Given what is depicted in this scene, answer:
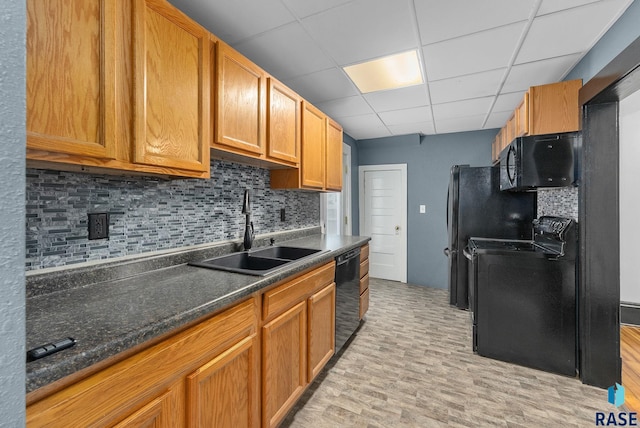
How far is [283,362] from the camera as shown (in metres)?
1.46

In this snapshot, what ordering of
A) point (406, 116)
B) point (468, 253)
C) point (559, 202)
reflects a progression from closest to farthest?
point (559, 202), point (468, 253), point (406, 116)

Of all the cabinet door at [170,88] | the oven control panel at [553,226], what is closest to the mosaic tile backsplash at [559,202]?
the oven control panel at [553,226]

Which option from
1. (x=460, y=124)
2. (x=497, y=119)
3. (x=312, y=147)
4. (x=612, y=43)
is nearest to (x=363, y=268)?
(x=312, y=147)

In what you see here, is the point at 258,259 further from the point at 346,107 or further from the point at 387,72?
the point at 346,107

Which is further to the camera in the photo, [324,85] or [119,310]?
[324,85]

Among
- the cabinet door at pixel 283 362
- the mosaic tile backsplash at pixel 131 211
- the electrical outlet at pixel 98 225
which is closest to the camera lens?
the mosaic tile backsplash at pixel 131 211

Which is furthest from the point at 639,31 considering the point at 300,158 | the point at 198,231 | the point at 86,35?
the point at 198,231

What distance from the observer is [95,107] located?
0.96m

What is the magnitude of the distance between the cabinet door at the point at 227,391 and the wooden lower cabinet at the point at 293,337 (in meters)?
0.10

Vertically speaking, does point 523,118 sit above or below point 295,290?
above

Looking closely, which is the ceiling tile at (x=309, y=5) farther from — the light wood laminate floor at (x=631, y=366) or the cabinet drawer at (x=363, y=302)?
the light wood laminate floor at (x=631, y=366)

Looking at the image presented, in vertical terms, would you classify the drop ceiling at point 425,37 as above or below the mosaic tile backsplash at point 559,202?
above

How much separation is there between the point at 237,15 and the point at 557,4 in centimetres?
180

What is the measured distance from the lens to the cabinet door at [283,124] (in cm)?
186
